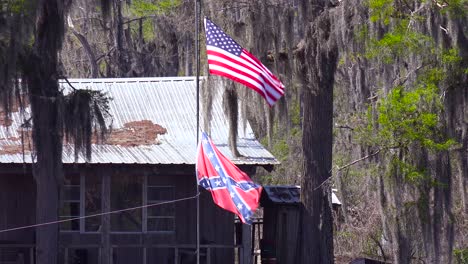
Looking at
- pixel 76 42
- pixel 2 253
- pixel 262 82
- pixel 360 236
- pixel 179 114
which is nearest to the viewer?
pixel 262 82

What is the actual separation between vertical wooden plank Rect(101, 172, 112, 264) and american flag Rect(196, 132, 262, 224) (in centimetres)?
437

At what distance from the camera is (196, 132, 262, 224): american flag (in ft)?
45.4

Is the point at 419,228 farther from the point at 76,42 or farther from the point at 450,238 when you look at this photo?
the point at 76,42

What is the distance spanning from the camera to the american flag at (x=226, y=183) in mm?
13844

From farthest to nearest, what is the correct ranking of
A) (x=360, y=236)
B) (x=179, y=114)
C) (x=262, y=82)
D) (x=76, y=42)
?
1. (x=76, y=42)
2. (x=360, y=236)
3. (x=179, y=114)
4. (x=262, y=82)

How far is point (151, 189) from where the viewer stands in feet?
63.4

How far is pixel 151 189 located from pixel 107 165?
1898 millimetres

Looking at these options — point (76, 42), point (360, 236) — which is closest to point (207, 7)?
point (360, 236)

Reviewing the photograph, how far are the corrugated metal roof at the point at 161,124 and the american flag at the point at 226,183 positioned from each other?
11.8 feet

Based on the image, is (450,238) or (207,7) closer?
(450,238)

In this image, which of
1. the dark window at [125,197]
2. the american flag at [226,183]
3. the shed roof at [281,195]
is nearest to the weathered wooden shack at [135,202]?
the dark window at [125,197]

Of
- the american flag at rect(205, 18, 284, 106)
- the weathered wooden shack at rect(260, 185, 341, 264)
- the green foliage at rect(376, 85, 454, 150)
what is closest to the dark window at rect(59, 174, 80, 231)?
the weathered wooden shack at rect(260, 185, 341, 264)

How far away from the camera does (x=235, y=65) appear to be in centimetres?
1470

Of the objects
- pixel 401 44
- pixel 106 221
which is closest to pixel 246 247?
pixel 106 221
